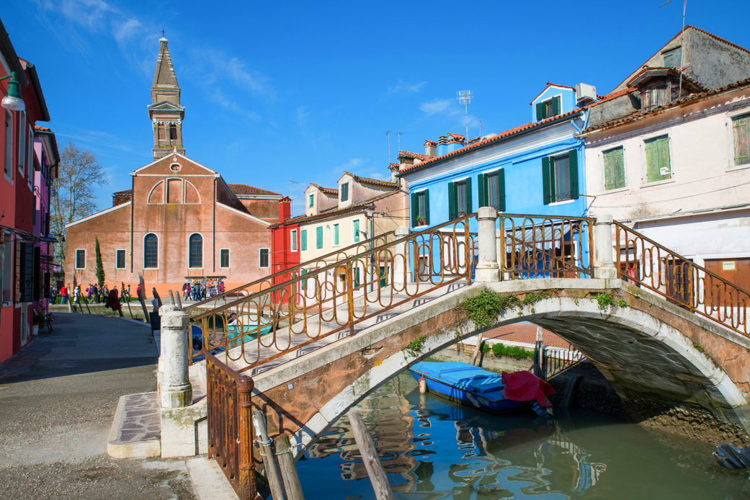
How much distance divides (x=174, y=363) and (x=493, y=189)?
15864 mm

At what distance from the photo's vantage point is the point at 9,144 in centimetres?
1189

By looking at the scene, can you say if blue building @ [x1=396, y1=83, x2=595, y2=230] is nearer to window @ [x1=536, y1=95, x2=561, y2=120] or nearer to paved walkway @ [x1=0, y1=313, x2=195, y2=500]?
window @ [x1=536, y1=95, x2=561, y2=120]

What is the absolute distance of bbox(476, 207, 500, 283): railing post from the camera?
740 centimetres

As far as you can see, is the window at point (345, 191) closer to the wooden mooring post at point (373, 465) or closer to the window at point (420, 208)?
the window at point (420, 208)

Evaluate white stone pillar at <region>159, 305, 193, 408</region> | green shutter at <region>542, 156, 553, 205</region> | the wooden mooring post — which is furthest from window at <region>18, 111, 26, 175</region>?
green shutter at <region>542, 156, 553, 205</region>

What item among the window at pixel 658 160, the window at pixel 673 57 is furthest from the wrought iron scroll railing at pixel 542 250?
the window at pixel 673 57

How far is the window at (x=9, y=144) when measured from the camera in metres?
11.7

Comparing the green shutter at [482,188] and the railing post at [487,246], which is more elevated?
the green shutter at [482,188]

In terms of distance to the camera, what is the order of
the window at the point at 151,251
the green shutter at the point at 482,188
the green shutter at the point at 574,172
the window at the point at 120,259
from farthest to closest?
the window at the point at 151,251 < the window at the point at 120,259 < the green shutter at the point at 482,188 < the green shutter at the point at 574,172

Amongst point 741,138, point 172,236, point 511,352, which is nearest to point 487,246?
point 741,138

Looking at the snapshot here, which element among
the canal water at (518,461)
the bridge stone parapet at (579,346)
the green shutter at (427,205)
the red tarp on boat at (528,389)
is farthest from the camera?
the green shutter at (427,205)

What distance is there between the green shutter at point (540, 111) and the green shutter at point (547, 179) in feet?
9.52

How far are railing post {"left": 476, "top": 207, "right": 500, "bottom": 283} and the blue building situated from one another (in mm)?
10317

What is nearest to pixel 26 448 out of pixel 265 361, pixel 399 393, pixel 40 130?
pixel 265 361
